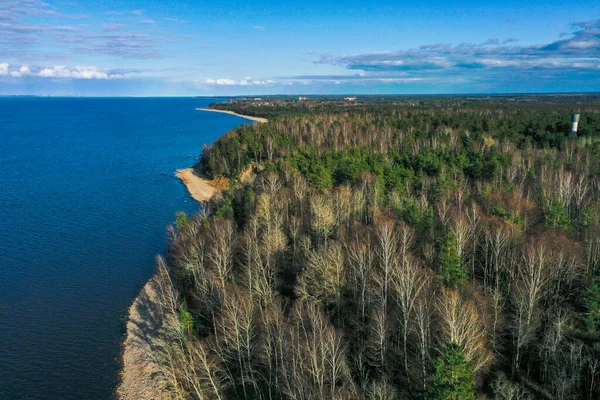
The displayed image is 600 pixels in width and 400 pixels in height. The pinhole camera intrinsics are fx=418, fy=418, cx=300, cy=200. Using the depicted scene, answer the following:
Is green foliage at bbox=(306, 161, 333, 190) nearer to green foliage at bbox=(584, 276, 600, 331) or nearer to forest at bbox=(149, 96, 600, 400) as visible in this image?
forest at bbox=(149, 96, 600, 400)

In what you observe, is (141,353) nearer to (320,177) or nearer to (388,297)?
(388,297)

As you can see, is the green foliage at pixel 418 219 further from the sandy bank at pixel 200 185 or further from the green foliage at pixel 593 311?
the sandy bank at pixel 200 185

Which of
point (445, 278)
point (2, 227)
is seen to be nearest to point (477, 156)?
point (445, 278)

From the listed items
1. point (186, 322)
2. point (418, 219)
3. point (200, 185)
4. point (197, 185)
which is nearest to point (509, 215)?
point (418, 219)

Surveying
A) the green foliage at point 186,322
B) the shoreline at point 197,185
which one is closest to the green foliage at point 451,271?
the green foliage at point 186,322

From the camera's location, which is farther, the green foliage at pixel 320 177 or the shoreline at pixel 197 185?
the shoreline at pixel 197 185
